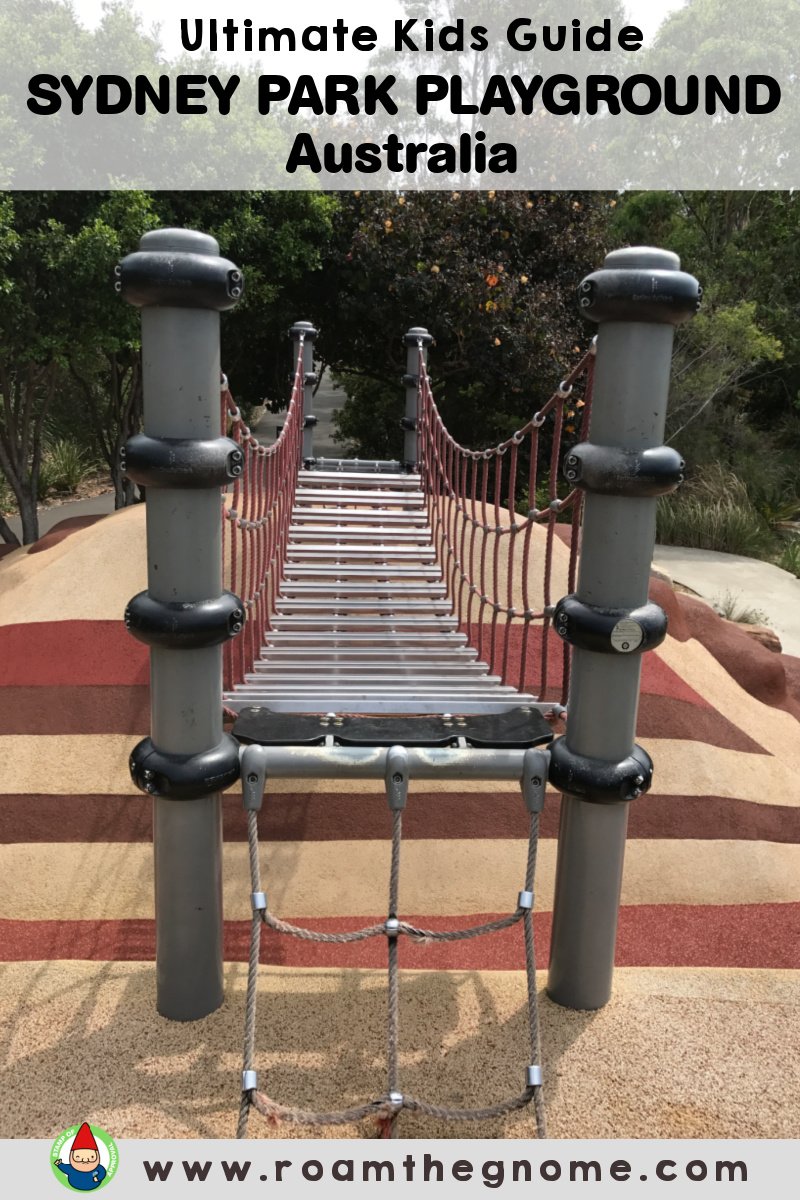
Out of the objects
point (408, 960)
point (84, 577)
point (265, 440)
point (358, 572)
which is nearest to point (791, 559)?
point (358, 572)

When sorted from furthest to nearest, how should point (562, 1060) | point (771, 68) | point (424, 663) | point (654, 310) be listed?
point (771, 68), point (424, 663), point (562, 1060), point (654, 310)

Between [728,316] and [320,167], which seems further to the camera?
[728,316]

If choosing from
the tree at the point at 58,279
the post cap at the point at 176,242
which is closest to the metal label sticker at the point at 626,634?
the post cap at the point at 176,242

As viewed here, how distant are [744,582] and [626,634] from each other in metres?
7.04

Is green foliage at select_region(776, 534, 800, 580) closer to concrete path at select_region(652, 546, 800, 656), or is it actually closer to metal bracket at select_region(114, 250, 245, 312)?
concrete path at select_region(652, 546, 800, 656)

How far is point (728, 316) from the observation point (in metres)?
11.0

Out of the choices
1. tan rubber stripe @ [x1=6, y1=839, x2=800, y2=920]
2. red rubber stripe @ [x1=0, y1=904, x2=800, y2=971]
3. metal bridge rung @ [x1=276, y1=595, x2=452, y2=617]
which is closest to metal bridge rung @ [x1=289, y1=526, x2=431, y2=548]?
metal bridge rung @ [x1=276, y1=595, x2=452, y2=617]

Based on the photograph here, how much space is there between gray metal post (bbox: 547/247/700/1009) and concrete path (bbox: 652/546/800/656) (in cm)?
533

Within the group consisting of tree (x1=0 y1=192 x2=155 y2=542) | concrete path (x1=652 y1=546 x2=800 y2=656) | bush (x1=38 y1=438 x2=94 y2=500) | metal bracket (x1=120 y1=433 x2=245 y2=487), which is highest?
tree (x1=0 y1=192 x2=155 y2=542)

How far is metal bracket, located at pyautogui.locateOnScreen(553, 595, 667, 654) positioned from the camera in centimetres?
162
